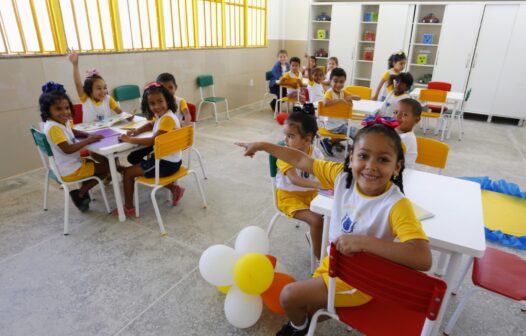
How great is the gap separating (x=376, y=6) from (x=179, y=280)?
6.91 meters

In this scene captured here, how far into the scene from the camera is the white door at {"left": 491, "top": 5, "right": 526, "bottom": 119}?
5463 mm

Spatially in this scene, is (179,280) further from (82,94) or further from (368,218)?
(82,94)

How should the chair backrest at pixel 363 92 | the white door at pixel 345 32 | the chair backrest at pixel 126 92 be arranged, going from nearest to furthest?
the chair backrest at pixel 126 92 → the chair backrest at pixel 363 92 → the white door at pixel 345 32

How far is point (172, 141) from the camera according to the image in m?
2.27

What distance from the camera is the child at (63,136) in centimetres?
223

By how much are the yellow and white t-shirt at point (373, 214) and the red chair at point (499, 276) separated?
0.65 metres

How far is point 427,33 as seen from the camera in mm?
6508

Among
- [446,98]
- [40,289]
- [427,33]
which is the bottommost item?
[40,289]

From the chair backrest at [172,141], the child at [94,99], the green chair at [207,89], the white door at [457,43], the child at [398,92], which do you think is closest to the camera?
the chair backrest at [172,141]

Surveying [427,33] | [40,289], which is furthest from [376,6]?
[40,289]

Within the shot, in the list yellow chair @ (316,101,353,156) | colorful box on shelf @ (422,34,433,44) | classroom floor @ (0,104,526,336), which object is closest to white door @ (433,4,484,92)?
colorful box on shelf @ (422,34,433,44)

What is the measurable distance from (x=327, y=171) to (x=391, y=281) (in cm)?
53

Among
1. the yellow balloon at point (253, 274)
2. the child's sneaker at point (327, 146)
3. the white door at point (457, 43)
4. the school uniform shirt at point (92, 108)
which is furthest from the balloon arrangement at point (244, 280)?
the white door at point (457, 43)

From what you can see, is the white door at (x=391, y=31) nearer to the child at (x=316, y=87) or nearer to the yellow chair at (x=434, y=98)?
the yellow chair at (x=434, y=98)
